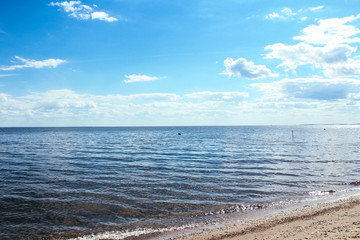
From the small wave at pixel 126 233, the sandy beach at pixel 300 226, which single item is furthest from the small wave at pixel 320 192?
the small wave at pixel 126 233

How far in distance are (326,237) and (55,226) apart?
1173 cm

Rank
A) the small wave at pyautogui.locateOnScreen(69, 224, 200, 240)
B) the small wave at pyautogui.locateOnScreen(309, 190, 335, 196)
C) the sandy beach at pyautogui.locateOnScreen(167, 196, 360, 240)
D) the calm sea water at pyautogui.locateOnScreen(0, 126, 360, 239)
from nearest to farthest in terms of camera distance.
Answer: the sandy beach at pyautogui.locateOnScreen(167, 196, 360, 240)
the small wave at pyautogui.locateOnScreen(69, 224, 200, 240)
the calm sea water at pyautogui.locateOnScreen(0, 126, 360, 239)
the small wave at pyautogui.locateOnScreen(309, 190, 335, 196)

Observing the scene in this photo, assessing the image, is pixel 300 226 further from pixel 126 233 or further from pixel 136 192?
pixel 136 192

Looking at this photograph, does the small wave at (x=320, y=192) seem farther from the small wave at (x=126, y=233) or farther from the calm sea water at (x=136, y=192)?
the small wave at (x=126, y=233)

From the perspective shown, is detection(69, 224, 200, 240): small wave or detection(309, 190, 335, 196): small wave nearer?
detection(69, 224, 200, 240): small wave

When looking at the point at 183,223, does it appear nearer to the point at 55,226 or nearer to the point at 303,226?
the point at 303,226

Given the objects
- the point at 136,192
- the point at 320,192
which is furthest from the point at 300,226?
the point at 136,192

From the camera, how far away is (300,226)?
10547mm

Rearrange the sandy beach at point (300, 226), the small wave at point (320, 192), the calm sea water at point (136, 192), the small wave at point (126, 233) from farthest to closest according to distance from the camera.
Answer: the small wave at point (320, 192) → the calm sea water at point (136, 192) → the small wave at point (126, 233) → the sandy beach at point (300, 226)

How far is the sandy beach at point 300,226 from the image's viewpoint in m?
9.17

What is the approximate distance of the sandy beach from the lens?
9.17 meters

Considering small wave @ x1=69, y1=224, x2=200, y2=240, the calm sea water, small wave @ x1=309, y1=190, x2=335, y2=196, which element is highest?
the calm sea water

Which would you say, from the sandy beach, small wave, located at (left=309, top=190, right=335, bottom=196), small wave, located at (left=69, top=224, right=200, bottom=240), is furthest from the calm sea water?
the sandy beach

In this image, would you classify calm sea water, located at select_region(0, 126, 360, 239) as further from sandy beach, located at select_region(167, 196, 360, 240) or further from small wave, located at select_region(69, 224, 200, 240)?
sandy beach, located at select_region(167, 196, 360, 240)
